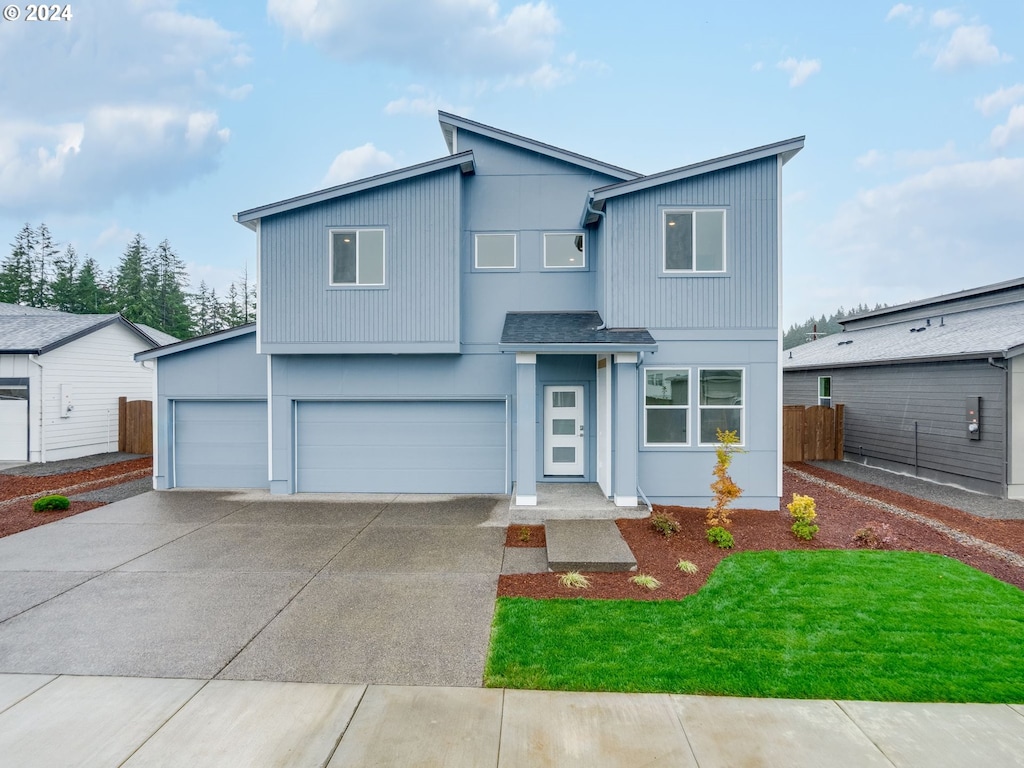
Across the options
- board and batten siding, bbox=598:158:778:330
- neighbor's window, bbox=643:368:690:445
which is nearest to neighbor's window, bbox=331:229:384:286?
board and batten siding, bbox=598:158:778:330

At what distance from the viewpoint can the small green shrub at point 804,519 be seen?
23.7ft

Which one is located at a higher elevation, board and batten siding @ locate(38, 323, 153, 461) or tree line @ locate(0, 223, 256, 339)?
tree line @ locate(0, 223, 256, 339)

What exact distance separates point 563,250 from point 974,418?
9391 millimetres

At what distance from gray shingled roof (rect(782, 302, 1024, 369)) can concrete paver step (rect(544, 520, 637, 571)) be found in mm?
9091

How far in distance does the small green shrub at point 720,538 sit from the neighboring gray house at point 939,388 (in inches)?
294

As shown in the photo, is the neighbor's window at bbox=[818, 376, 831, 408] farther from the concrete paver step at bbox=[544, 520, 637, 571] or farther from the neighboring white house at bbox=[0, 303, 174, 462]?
the neighboring white house at bbox=[0, 303, 174, 462]

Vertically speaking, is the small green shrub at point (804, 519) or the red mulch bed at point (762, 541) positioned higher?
the small green shrub at point (804, 519)

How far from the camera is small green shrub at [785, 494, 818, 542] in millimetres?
7234

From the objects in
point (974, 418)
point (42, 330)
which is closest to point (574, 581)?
point (974, 418)

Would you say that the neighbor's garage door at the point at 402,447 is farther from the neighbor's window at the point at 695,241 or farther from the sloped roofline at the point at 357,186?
the neighbor's window at the point at 695,241

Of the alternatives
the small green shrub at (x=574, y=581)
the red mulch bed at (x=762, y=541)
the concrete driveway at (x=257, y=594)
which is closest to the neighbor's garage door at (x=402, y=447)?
the concrete driveway at (x=257, y=594)

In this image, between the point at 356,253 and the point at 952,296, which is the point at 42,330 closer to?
Answer: the point at 356,253

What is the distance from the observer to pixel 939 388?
11.6 metres

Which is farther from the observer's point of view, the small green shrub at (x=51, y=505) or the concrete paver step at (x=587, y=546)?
the small green shrub at (x=51, y=505)
